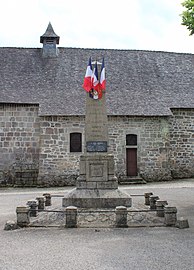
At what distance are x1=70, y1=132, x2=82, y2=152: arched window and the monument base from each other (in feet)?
32.8

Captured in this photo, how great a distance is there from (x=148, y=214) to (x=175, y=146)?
12294 mm

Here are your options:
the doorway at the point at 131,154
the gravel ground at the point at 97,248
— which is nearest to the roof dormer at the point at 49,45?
the doorway at the point at 131,154

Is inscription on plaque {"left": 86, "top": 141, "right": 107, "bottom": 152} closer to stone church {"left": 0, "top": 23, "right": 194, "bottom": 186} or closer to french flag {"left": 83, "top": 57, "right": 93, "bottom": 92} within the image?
french flag {"left": 83, "top": 57, "right": 93, "bottom": 92}

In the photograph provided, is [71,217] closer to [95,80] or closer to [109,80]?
[95,80]

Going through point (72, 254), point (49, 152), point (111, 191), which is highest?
point (49, 152)

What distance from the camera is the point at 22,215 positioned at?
8.18m

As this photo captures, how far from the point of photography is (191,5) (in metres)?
10.1

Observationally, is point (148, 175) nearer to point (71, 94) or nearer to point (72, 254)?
point (71, 94)

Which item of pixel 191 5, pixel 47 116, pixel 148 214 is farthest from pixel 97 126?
pixel 47 116

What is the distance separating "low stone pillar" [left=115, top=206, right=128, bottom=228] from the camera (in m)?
8.00

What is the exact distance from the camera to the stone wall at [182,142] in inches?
819

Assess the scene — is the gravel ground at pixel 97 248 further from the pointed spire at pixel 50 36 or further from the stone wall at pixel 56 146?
the pointed spire at pixel 50 36

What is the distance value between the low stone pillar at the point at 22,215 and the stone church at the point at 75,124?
422 inches

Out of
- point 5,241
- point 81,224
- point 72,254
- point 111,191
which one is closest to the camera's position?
point 72,254
